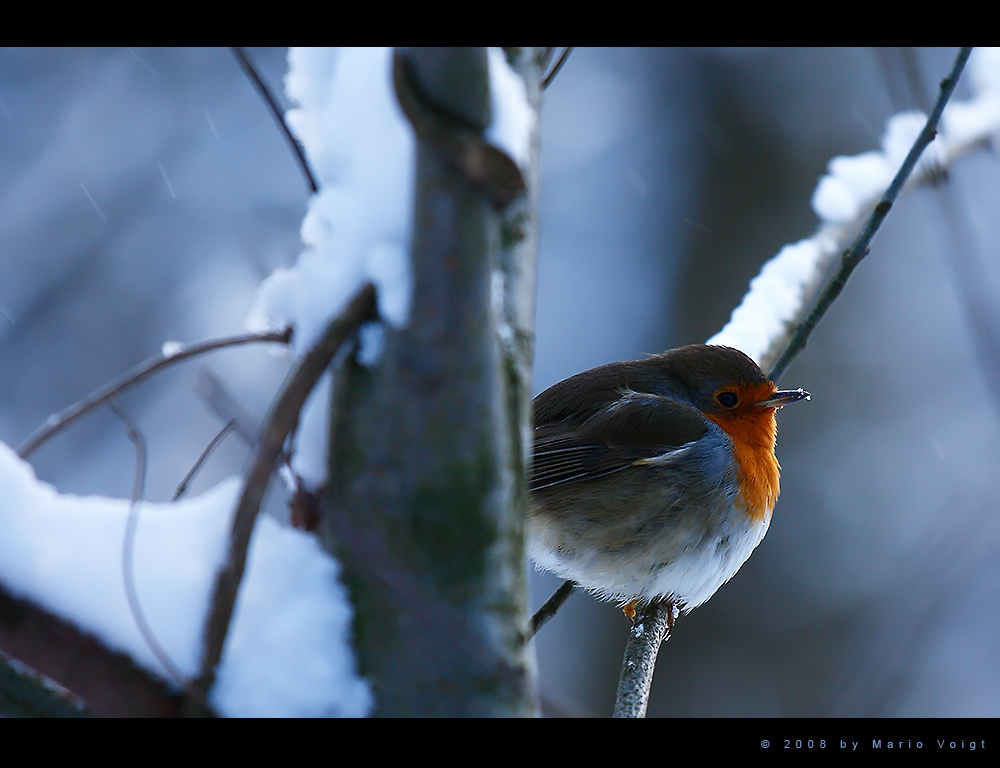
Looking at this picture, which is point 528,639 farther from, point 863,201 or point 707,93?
point 707,93

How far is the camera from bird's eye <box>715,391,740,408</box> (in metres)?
2.52

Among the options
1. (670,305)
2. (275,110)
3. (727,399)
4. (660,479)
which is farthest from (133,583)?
(670,305)

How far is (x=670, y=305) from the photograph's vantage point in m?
5.93

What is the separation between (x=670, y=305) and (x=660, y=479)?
3820 mm

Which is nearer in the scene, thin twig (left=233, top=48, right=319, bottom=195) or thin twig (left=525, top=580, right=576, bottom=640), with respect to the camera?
thin twig (left=233, top=48, right=319, bottom=195)

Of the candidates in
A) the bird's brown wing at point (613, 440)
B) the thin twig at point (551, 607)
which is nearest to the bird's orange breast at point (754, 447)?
the bird's brown wing at point (613, 440)

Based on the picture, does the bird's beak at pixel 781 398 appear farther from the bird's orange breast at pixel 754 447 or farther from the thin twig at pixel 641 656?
the thin twig at pixel 641 656

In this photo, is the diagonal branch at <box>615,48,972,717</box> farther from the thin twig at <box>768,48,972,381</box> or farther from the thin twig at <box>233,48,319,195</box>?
the thin twig at <box>233,48,319,195</box>

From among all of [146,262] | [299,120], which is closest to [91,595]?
[299,120]

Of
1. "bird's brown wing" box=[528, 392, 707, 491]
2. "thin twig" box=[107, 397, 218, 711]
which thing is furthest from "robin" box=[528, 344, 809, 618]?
"thin twig" box=[107, 397, 218, 711]

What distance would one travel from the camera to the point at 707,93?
6457 mm

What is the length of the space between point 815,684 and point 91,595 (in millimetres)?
5630

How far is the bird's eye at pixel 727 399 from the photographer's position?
2.52 metres

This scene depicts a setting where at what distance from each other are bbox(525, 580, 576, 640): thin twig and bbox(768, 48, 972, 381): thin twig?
93 centimetres
